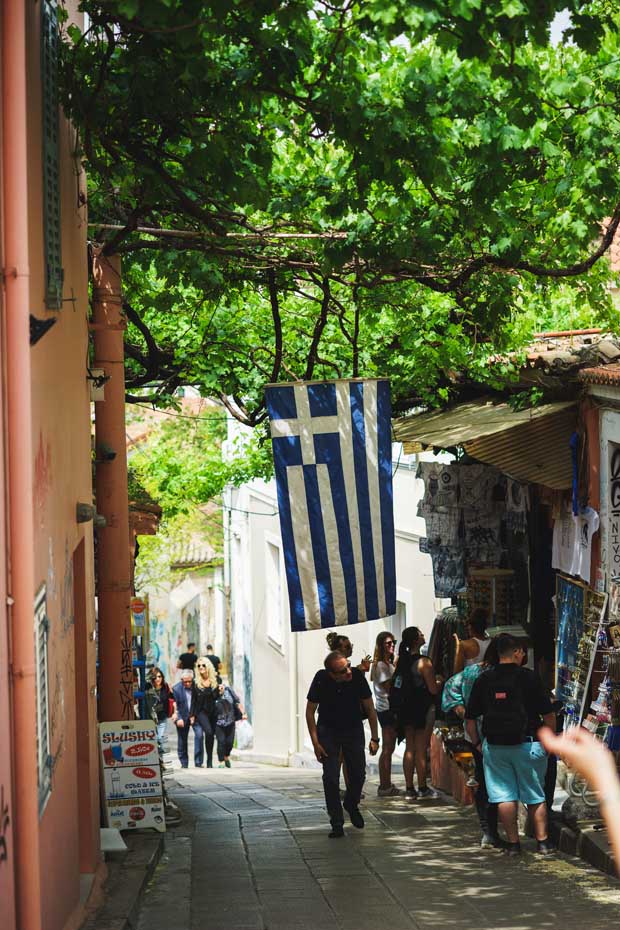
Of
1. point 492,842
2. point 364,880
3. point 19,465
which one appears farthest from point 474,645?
point 19,465

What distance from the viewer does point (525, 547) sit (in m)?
16.0

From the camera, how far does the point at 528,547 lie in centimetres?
1584

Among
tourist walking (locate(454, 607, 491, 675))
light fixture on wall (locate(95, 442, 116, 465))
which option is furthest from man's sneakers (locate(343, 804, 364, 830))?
light fixture on wall (locate(95, 442, 116, 465))

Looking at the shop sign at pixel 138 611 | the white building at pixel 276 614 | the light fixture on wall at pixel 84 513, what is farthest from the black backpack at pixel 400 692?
the light fixture on wall at pixel 84 513

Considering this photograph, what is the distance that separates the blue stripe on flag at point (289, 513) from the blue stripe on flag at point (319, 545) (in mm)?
143

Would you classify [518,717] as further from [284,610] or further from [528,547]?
[284,610]

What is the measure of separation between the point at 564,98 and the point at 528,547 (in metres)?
7.51

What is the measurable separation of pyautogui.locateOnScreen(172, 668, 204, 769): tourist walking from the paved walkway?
1003 centimetres

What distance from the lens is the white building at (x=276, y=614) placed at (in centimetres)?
2100

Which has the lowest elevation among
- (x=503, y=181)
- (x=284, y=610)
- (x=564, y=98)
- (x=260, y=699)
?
(x=260, y=699)

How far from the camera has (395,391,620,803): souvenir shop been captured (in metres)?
12.5

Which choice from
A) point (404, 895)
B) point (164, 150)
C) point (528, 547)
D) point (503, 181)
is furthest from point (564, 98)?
point (528, 547)

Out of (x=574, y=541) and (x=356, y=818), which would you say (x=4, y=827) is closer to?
(x=356, y=818)

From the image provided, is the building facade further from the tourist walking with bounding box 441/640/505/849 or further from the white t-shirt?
the white t-shirt
